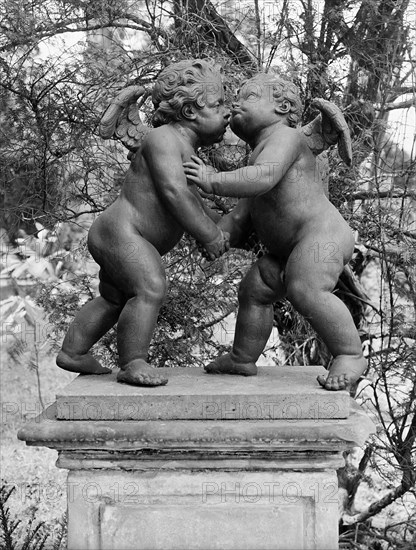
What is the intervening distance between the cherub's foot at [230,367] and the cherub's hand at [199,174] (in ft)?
2.17

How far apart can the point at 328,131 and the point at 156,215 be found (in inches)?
25.9

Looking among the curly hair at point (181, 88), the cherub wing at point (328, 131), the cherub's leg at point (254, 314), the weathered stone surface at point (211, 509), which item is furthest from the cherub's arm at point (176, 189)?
the weathered stone surface at point (211, 509)

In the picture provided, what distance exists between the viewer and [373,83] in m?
4.52

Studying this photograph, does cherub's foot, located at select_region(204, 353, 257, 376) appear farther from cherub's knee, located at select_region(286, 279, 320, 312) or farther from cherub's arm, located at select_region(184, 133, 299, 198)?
cherub's arm, located at select_region(184, 133, 299, 198)

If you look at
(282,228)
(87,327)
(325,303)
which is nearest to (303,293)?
(325,303)

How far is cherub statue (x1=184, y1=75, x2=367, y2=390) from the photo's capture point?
2.46m

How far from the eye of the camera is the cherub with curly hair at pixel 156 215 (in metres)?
2.51

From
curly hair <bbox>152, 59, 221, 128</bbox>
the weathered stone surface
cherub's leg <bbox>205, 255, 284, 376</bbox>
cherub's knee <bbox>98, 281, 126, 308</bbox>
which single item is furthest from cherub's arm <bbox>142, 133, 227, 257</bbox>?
the weathered stone surface

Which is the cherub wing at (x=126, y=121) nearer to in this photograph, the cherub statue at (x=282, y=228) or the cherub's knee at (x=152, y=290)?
the cherub statue at (x=282, y=228)

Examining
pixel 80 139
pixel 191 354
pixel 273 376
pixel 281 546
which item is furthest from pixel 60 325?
pixel 281 546

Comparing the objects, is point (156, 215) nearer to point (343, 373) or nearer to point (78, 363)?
point (78, 363)

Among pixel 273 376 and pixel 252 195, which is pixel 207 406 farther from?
pixel 252 195

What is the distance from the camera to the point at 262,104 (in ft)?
8.59

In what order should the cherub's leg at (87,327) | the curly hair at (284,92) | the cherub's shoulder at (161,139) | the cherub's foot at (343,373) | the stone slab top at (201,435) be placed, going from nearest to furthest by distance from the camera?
the stone slab top at (201,435) < the cherub's foot at (343,373) < the cherub's shoulder at (161,139) < the curly hair at (284,92) < the cherub's leg at (87,327)
